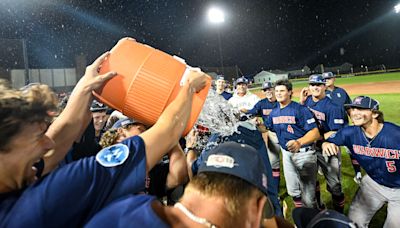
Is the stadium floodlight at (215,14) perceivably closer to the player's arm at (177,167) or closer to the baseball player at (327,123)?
the baseball player at (327,123)

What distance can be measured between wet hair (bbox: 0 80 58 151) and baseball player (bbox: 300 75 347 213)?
432cm

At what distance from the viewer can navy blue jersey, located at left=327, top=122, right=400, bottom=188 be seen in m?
3.39

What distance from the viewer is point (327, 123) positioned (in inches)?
218

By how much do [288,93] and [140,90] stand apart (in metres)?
3.78

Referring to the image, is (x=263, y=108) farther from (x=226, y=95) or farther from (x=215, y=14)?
(x=215, y=14)

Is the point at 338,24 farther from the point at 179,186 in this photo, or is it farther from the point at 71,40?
the point at 179,186

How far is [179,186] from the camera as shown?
2588 mm

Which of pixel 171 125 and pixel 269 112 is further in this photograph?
pixel 269 112

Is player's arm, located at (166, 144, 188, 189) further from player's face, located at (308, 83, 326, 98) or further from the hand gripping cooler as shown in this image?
player's face, located at (308, 83, 326, 98)

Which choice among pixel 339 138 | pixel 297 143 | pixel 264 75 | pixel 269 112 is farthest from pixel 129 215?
pixel 264 75

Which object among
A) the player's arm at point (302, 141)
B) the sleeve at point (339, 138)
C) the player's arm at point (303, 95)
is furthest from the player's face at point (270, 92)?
the sleeve at point (339, 138)

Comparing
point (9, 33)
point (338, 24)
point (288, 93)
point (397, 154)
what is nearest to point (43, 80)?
point (9, 33)

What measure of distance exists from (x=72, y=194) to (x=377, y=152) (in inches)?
136

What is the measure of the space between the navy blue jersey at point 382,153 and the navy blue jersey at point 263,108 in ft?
8.86
